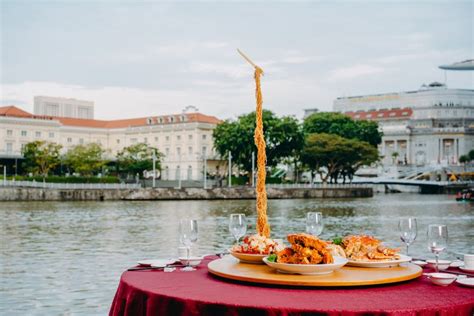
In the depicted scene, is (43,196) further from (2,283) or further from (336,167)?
(2,283)

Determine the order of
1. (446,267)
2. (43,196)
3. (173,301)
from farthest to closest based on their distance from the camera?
(43,196) < (446,267) < (173,301)

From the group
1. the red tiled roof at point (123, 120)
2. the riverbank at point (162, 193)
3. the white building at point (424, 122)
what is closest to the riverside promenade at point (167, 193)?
the riverbank at point (162, 193)

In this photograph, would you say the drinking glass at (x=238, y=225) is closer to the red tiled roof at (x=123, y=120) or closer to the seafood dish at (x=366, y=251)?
the seafood dish at (x=366, y=251)

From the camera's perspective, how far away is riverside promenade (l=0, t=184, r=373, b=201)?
46281 mm

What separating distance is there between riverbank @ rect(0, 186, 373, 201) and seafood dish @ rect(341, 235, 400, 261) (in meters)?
43.7

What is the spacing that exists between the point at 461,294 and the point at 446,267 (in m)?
1.00

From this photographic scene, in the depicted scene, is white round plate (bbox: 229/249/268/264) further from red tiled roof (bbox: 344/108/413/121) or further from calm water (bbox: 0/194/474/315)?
red tiled roof (bbox: 344/108/413/121)

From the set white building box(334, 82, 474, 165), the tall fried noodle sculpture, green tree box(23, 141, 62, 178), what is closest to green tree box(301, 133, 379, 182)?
green tree box(23, 141, 62, 178)

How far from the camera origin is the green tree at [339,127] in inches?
3093

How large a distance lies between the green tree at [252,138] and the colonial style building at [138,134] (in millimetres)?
18352

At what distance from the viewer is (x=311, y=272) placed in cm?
390

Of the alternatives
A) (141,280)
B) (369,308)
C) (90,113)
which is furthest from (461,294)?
(90,113)

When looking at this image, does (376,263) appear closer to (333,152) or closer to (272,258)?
(272,258)

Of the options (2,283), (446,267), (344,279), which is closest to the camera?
(344,279)
